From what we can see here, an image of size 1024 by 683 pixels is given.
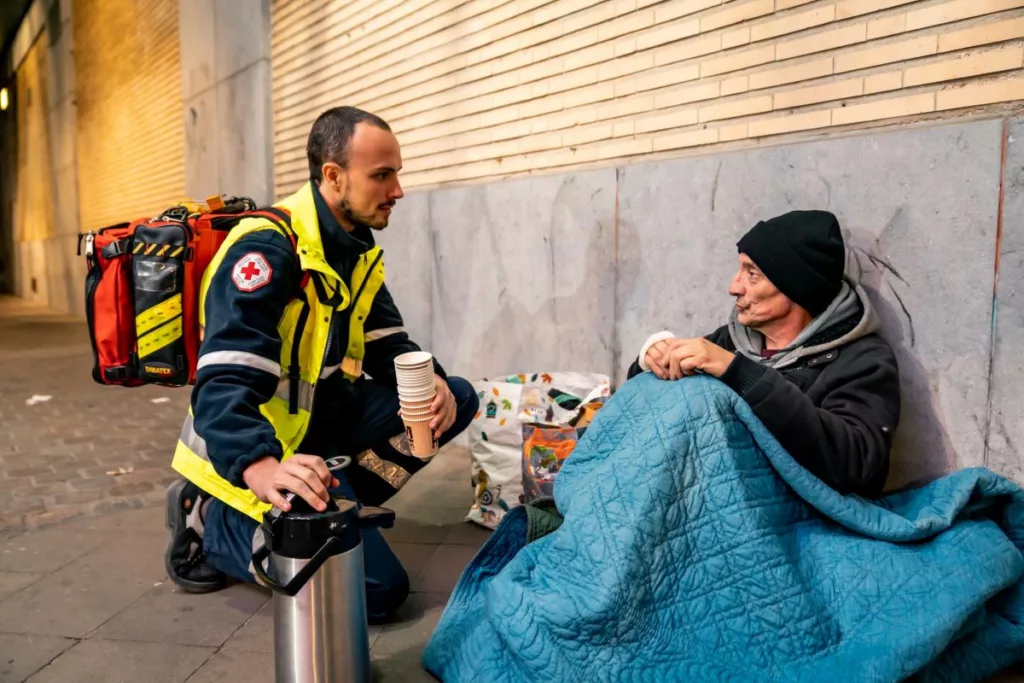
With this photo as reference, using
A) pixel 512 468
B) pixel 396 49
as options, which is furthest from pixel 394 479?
pixel 396 49

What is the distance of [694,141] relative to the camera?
340cm

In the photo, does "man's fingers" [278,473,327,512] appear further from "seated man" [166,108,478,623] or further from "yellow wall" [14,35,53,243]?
"yellow wall" [14,35,53,243]

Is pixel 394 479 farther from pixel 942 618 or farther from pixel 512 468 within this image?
pixel 942 618

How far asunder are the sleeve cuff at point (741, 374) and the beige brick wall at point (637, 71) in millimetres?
1245

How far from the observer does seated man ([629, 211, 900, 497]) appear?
2041 mm

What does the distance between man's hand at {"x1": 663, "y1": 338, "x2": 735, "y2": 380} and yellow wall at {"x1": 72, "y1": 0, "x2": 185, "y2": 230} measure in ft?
31.4

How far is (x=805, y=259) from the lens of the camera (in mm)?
2385

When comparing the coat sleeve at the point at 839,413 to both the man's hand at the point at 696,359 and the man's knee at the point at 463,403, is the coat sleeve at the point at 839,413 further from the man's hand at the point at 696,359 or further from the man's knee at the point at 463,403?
the man's knee at the point at 463,403

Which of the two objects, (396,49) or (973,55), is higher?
(396,49)

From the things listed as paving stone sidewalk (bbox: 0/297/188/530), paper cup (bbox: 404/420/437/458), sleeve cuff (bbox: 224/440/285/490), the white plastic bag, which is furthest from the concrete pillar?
sleeve cuff (bbox: 224/440/285/490)

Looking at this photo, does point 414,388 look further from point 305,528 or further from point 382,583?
point 382,583

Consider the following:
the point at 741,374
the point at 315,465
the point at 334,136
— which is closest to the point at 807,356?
the point at 741,374

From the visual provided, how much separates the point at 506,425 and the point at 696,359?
1389 millimetres

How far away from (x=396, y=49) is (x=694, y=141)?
9.22 ft
